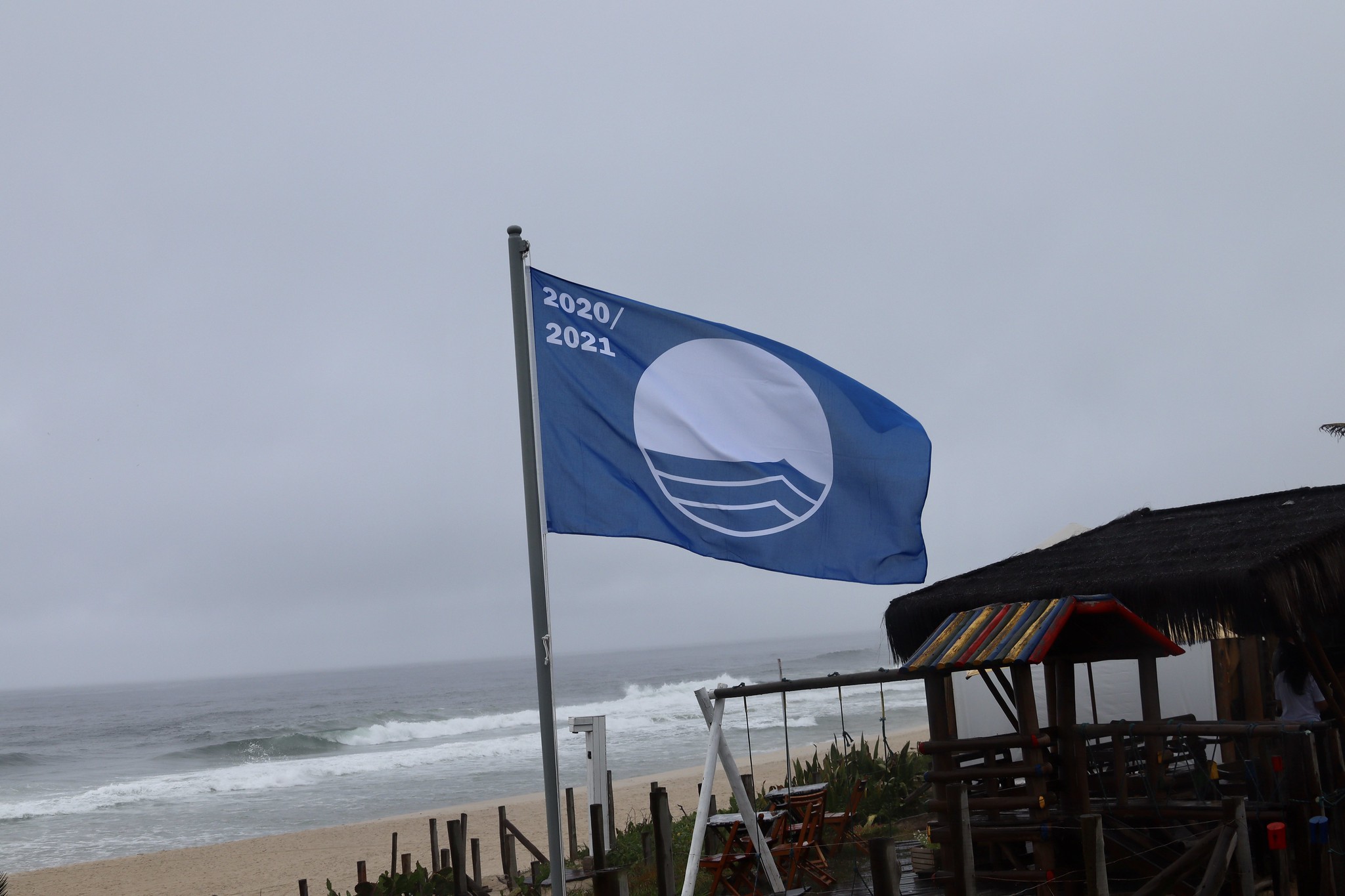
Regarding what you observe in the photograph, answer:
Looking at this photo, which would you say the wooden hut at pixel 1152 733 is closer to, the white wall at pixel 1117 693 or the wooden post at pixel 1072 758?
the wooden post at pixel 1072 758

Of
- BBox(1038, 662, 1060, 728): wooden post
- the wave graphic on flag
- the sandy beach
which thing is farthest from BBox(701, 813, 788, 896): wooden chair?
the sandy beach

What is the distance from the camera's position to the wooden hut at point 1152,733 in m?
6.49

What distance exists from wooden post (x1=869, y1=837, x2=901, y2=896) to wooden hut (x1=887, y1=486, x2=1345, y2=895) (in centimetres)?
66

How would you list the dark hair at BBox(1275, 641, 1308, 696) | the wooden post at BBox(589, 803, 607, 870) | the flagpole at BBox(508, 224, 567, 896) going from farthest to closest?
the dark hair at BBox(1275, 641, 1308, 696), the wooden post at BBox(589, 803, 607, 870), the flagpole at BBox(508, 224, 567, 896)

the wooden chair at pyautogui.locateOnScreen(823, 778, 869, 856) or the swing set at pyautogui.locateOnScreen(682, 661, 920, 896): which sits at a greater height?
the swing set at pyautogui.locateOnScreen(682, 661, 920, 896)

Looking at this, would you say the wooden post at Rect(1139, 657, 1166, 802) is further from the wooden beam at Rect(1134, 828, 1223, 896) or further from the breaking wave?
the breaking wave

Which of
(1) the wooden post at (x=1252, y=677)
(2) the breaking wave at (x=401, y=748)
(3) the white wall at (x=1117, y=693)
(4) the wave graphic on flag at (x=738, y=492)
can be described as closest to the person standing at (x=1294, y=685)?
(1) the wooden post at (x=1252, y=677)

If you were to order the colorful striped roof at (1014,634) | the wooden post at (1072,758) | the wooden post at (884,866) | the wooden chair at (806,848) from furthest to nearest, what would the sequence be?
the wooden chair at (806,848)
the wooden post at (1072,758)
the colorful striped roof at (1014,634)
the wooden post at (884,866)

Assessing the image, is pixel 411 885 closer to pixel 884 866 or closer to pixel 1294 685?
pixel 884 866

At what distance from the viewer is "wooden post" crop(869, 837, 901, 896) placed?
199 inches

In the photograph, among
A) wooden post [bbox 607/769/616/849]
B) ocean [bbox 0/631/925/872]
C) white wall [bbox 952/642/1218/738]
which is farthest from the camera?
ocean [bbox 0/631/925/872]

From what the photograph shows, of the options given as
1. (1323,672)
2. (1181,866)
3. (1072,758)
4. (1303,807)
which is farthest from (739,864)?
(1323,672)

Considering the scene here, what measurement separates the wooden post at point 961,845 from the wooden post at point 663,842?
1.91 metres

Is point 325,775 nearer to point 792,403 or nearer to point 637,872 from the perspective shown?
point 637,872
